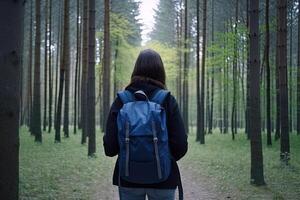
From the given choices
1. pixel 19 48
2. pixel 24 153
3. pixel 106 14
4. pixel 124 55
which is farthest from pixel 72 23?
pixel 19 48

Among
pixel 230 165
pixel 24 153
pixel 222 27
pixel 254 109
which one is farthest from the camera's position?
pixel 222 27

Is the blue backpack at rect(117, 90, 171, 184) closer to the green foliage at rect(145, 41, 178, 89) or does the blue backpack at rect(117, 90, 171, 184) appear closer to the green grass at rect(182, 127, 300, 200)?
the green grass at rect(182, 127, 300, 200)

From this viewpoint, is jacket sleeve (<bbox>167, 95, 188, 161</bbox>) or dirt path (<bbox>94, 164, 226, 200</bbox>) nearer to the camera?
jacket sleeve (<bbox>167, 95, 188, 161</bbox>)

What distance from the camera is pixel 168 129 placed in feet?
9.17

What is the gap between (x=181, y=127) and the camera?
110 inches

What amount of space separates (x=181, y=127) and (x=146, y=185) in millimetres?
496

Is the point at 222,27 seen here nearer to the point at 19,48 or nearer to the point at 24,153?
the point at 24,153

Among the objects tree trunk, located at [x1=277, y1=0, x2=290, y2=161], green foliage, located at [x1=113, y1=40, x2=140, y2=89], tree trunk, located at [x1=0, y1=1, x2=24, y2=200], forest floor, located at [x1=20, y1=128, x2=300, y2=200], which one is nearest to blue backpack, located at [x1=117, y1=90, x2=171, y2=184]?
tree trunk, located at [x1=0, y1=1, x2=24, y2=200]

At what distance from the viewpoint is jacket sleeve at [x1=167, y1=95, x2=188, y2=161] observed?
9.08 ft

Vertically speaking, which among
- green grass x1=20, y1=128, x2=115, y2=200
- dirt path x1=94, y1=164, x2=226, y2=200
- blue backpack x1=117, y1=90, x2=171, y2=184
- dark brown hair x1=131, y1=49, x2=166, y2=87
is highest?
dark brown hair x1=131, y1=49, x2=166, y2=87

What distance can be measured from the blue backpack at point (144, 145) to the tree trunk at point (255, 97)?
623 centimetres

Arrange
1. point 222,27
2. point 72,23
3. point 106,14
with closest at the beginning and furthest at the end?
point 106,14 → point 222,27 → point 72,23

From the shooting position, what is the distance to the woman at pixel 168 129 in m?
2.75

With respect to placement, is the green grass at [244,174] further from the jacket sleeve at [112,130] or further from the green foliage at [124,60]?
the green foliage at [124,60]
